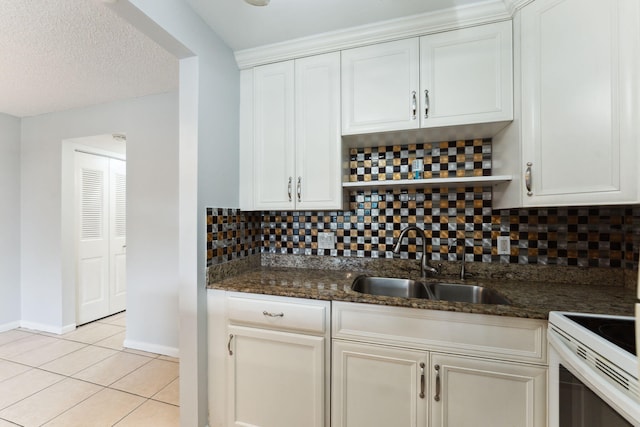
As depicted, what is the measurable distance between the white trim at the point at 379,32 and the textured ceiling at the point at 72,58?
0.72 meters

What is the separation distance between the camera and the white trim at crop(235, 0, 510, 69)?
1439 mm

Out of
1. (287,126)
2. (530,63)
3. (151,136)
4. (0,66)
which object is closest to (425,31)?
(530,63)

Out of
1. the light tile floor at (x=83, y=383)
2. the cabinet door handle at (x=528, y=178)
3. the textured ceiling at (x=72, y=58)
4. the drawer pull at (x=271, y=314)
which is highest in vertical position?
the textured ceiling at (x=72, y=58)

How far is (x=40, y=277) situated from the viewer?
311 centimetres

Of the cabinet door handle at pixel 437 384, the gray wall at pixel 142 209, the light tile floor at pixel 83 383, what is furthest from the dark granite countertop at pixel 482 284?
the gray wall at pixel 142 209

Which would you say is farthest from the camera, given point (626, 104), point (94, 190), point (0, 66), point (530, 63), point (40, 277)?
point (94, 190)

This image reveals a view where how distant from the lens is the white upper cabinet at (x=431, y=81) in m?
1.45

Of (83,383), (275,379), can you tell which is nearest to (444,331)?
(275,379)

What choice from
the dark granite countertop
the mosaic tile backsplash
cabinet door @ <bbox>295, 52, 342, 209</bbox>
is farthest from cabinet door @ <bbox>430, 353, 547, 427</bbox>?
cabinet door @ <bbox>295, 52, 342, 209</bbox>

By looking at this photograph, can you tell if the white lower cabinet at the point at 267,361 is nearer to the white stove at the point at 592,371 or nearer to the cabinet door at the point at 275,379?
the cabinet door at the point at 275,379

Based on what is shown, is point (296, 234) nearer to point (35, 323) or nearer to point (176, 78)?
point (176, 78)

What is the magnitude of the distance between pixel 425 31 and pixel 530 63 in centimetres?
54

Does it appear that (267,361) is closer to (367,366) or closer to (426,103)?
(367,366)

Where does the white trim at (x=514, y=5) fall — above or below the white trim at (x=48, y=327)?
above
